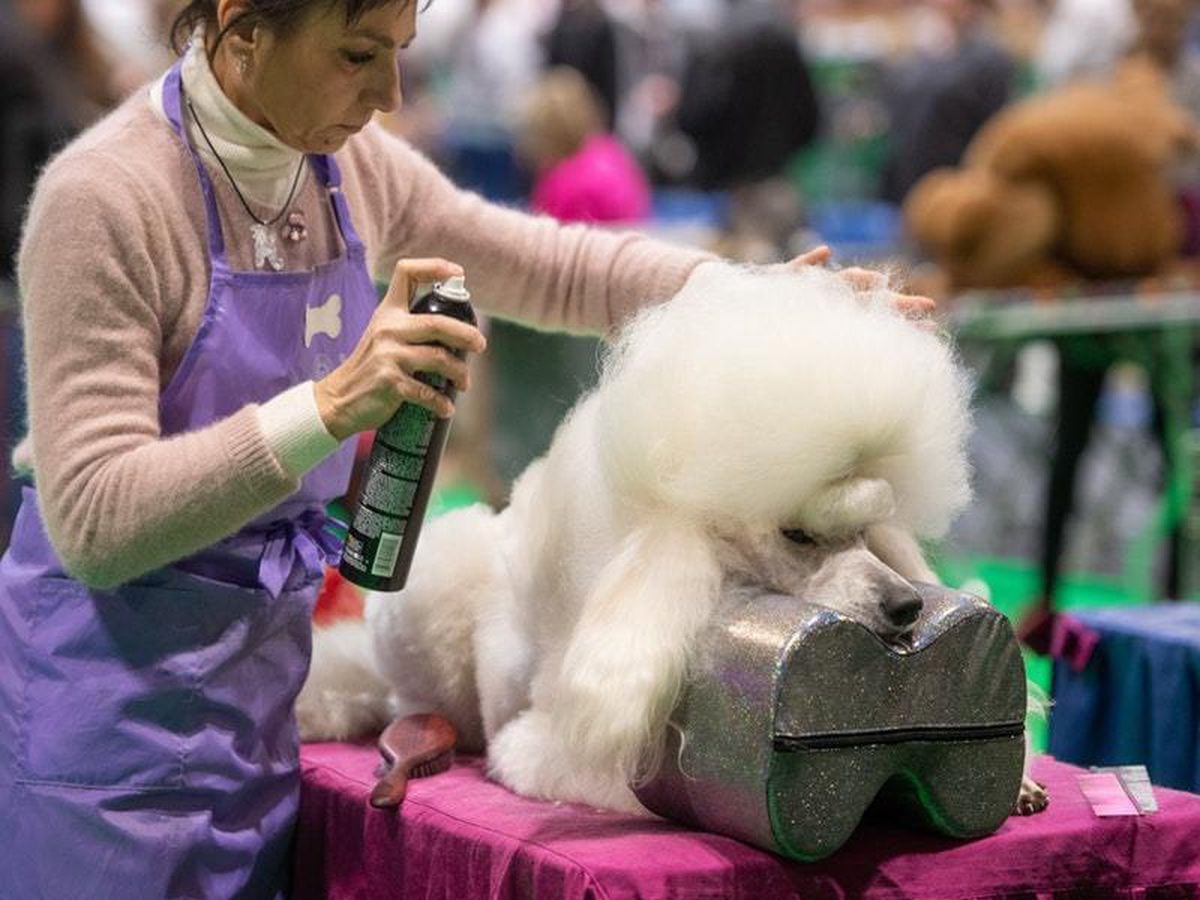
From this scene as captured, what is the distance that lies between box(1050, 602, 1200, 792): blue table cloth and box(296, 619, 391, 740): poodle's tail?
0.95 m

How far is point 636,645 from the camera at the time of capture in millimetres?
1599

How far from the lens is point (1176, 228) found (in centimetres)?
Result: 509

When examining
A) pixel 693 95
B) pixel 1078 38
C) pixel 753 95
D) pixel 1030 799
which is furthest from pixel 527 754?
pixel 693 95

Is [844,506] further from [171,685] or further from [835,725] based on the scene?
[171,685]

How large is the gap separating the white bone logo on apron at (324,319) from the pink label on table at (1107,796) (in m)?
0.86

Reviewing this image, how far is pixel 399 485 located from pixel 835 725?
0.44 metres

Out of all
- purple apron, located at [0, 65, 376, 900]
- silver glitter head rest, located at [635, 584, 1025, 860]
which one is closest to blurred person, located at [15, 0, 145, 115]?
purple apron, located at [0, 65, 376, 900]

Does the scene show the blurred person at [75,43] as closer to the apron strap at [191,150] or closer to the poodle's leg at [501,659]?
the apron strap at [191,150]

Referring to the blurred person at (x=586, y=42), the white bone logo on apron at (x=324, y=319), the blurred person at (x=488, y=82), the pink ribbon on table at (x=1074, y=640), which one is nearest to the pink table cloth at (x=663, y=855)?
the white bone logo on apron at (x=324, y=319)

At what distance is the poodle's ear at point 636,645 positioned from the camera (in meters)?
1.59

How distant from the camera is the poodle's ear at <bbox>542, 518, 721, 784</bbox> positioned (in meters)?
1.59

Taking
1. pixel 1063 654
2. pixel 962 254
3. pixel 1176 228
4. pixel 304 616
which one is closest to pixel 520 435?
pixel 962 254

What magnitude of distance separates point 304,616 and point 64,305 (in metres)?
0.41

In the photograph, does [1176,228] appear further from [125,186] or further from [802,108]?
[125,186]
